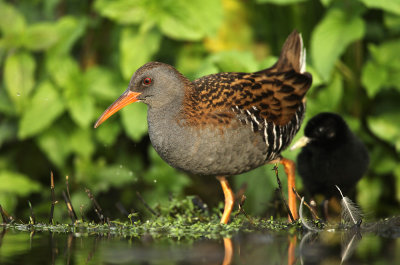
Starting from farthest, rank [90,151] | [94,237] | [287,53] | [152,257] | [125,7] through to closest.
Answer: [90,151] < [125,7] < [287,53] < [94,237] < [152,257]

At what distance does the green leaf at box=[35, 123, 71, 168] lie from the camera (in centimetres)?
615

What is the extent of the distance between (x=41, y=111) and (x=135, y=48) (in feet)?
3.44

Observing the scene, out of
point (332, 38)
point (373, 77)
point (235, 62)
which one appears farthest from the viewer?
point (373, 77)

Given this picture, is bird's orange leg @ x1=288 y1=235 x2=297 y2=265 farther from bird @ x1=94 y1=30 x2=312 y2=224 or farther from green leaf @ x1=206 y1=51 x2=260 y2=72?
green leaf @ x1=206 y1=51 x2=260 y2=72

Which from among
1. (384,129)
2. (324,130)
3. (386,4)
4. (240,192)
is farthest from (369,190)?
(386,4)

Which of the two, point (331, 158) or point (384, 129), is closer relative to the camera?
point (331, 158)

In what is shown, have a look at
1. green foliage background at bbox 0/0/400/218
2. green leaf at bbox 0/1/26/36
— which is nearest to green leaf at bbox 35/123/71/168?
green foliage background at bbox 0/0/400/218

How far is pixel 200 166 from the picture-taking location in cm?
383

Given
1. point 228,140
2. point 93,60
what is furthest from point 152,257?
point 93,60

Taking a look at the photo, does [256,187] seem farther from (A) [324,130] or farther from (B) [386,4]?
(B) [386,4]

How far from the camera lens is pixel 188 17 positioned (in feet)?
18.6

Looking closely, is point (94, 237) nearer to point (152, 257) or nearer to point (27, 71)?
point (152, 257)

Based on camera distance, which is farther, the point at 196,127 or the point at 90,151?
Answer: the point at 90,151

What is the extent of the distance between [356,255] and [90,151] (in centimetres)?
359
